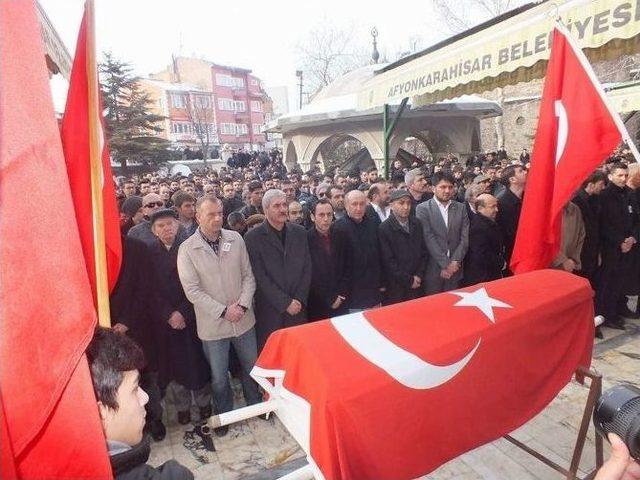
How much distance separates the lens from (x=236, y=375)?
4414 millimetres

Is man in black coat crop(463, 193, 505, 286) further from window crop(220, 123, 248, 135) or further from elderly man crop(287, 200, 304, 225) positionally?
window crop(220, 123, 248, 135)

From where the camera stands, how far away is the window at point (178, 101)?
51963 mm

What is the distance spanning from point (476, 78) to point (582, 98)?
1.84 meters

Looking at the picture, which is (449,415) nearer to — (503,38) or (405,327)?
(405,327)

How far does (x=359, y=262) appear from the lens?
4359 mm

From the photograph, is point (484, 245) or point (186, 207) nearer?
point (484, 245)

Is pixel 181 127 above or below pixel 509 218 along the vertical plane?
above

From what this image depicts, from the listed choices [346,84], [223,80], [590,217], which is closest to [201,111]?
[223,80]

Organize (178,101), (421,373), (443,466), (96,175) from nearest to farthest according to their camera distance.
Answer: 1. (96,175)
2. (421,373)
3. (443,466)
4. (178,101)

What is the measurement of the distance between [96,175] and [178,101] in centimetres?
5602

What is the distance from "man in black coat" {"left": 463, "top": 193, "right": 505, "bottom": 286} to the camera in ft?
15.3

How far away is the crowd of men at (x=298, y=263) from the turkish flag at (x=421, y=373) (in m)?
1.35

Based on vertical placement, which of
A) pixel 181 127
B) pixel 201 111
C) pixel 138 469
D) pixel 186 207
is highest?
pixel 201 111

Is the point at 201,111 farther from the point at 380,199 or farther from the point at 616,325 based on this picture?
the point at 616,325
